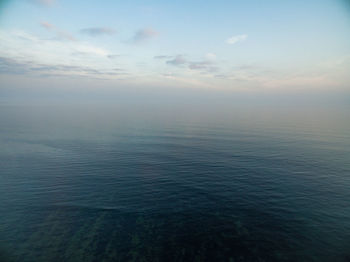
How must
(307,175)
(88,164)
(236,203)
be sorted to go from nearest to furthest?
1. (236,203)
2. (307,175)
3. (88,164)

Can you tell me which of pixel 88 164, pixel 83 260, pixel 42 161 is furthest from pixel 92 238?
pixel 42 161

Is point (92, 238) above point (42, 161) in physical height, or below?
below

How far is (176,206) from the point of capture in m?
33.8

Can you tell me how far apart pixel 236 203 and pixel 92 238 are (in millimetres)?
24642

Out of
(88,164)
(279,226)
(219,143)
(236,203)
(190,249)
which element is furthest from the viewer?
(219,143)

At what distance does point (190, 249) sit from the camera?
24.3 meters

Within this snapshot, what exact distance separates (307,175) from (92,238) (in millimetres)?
49085

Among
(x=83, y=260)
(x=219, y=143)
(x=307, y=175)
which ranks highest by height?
(x=219, y=143)

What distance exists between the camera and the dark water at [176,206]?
79.7 feet

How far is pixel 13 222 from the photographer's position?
28.9 metres

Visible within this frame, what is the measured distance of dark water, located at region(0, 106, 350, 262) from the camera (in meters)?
24.3

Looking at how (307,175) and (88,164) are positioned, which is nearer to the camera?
(307,175)

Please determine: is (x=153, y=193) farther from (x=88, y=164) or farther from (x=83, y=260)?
(x=88, y=164)

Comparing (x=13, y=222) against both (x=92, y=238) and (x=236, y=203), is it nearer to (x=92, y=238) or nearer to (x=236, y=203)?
(x=92, y=238)
